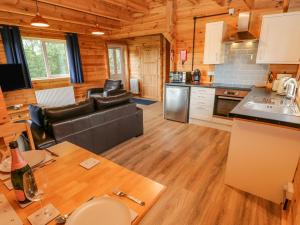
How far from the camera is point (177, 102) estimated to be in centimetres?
417

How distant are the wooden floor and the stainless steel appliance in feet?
1.06

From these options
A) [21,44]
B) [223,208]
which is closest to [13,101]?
[21,44]

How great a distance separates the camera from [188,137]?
3.49m

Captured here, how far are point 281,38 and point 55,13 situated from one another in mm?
4581

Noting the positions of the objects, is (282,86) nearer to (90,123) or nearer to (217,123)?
(217,123)

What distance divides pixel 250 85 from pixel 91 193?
3.73 meters

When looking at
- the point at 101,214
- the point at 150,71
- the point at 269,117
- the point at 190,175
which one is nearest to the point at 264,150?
the point at 269,117

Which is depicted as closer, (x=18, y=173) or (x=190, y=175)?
(x=18, y=173)

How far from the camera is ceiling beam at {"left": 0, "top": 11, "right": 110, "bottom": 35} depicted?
3.80m

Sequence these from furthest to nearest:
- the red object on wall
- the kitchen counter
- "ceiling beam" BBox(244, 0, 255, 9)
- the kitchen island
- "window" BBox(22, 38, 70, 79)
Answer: "window" BBox(22, 38, 70, 79) < the red object on wall < "ceiling beam" BBox(244, 0, 255, 9) < the kitchen island < the kitchen counter

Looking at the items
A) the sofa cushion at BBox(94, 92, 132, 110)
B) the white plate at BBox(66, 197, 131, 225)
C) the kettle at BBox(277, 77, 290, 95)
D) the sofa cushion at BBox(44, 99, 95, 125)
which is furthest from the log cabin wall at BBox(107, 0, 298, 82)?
the white plate at BBox(66, 197, 131, 225)

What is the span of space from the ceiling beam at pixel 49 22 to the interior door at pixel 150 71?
1619mm

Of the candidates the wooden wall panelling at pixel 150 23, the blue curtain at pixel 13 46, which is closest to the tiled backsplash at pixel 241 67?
the wooden wall panelling at pixel 150 23

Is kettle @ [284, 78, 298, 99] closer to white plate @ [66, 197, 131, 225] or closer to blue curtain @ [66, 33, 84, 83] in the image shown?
white plate @ [66, 197, 131, 225]
